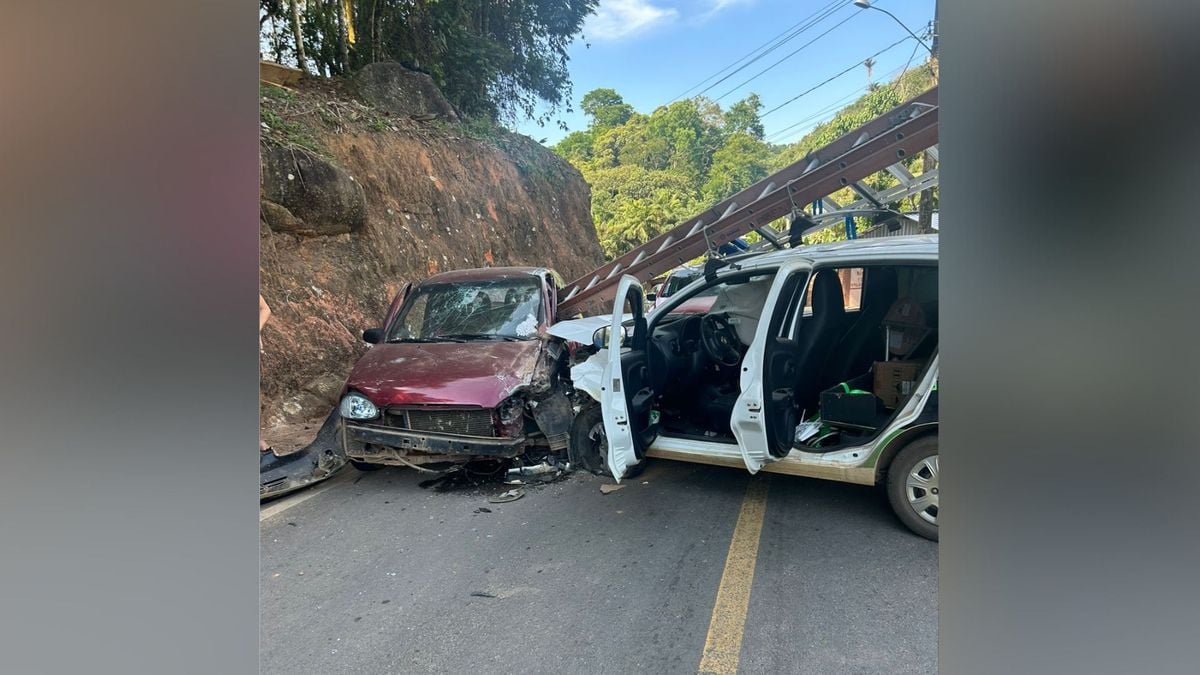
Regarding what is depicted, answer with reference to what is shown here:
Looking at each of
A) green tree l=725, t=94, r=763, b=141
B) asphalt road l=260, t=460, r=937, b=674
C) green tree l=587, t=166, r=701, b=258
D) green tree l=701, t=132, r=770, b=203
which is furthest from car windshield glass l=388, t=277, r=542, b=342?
green tree l=725, t=94, r=763, b=141

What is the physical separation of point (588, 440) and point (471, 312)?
76.4 inches

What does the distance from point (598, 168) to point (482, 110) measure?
17640mm

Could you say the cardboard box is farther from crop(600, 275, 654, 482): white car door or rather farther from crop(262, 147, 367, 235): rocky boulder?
crop(262, 147, 367, 235): rocky boulder

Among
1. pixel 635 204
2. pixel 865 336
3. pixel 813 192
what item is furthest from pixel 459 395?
pixel 635 204

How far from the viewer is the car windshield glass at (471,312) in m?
5.56

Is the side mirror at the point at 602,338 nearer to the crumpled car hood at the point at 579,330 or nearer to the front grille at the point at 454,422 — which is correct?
the crumpled car hood at the point at 579,330

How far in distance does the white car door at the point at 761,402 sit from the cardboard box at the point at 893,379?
3.06 feet

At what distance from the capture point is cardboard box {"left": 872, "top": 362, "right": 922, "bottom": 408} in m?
4.17

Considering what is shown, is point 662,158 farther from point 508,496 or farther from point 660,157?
point 508,496

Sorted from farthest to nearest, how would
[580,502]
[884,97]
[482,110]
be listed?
[482,110], [884,97], [580,502]

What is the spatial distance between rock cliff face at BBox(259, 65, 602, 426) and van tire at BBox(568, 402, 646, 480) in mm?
4296
